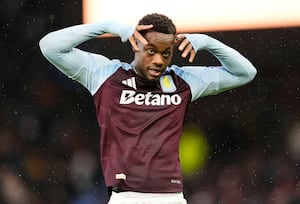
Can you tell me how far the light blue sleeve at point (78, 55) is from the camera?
1.65 m

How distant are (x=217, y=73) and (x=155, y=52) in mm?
175

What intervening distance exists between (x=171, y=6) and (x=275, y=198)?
0.65 metres

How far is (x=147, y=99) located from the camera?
1649 mm

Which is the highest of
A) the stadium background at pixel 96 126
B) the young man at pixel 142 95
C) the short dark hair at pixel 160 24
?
the short dark hair at pixel 160 24

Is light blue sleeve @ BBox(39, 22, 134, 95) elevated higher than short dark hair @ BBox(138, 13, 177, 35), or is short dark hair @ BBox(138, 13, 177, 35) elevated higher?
short dark hair @ BBox(138, 13, 177, 35)

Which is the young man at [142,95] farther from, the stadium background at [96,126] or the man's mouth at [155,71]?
the stadium background at [96,126]

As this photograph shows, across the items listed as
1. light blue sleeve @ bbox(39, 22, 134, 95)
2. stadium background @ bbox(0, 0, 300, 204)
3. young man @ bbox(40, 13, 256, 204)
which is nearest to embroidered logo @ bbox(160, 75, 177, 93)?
young man @ bbox(40, 13, 256, 204)

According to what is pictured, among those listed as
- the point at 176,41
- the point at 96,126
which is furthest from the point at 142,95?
the point at 96,126

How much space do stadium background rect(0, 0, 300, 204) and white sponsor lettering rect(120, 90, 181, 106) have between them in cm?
80

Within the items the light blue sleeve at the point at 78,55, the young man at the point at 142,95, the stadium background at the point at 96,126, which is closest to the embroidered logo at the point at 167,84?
the young man at the point at 142,95

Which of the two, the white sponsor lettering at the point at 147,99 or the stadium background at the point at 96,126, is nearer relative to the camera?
the white sponsor lettering at the point at 147,99

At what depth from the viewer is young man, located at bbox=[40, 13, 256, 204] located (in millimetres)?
1591

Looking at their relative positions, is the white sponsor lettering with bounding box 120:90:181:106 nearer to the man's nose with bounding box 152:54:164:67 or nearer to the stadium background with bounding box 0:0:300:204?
the man's nose with bounding box 152:54:164:67

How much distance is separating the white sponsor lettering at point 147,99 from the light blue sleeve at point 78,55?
0.06 meters
